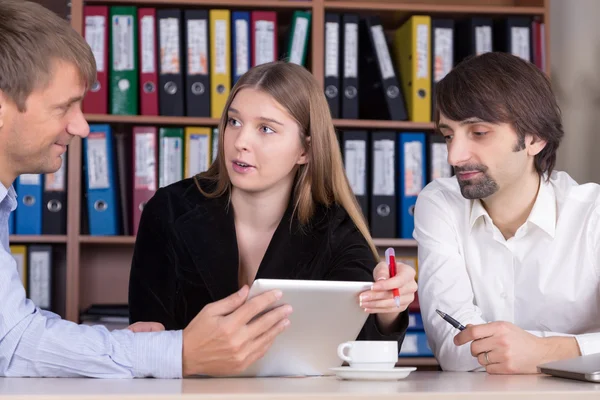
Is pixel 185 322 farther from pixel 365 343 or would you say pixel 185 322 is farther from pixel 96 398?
pixel 96 398

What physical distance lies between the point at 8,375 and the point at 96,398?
328 millimetres

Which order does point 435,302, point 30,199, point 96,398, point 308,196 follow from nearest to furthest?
1. point 96,398
2. point 435,302
3. point 308,196
4. point 30,199

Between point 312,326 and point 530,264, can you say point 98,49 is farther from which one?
point 312,326

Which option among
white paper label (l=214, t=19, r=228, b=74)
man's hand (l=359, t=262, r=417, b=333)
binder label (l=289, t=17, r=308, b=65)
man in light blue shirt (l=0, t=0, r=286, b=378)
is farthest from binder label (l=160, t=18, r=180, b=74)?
man in light blue shirt (l=0, t=0, r=286, b=378)

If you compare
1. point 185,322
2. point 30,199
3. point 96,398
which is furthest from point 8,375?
point 30,199

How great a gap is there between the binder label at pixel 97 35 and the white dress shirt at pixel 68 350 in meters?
1.69

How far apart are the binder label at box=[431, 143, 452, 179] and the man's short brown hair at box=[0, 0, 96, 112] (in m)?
1.66

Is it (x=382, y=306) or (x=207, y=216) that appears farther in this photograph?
(x=207, y=216)

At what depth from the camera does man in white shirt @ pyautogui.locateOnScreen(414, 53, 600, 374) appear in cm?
177

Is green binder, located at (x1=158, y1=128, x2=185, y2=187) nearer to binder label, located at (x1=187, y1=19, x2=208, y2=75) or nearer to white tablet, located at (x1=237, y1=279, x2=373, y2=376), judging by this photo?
binder label, located at (x1=187, y1=19, x2=208, y2=75)

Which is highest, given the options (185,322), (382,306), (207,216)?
(207,216)

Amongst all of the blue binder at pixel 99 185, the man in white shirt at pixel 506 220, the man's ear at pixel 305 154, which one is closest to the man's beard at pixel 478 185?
the man in white shirt at pixel 506 220

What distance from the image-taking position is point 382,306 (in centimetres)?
123

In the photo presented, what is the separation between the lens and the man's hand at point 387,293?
1.20 metres
